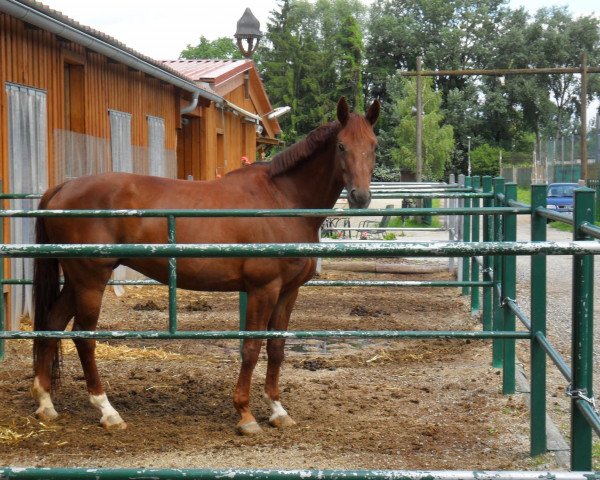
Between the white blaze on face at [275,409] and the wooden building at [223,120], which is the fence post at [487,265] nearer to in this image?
the white blaze on face at [275,409]

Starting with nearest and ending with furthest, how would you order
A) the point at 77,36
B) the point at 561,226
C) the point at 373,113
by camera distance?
the point at 373,113
the point at 77,36
the point at 561,226

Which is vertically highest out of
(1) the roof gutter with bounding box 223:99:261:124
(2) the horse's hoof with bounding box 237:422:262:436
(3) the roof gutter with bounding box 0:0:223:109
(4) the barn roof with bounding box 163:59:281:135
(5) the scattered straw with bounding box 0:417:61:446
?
(4) the barn roof with bounding box 163:59:281:135

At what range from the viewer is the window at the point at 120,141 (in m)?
11.9

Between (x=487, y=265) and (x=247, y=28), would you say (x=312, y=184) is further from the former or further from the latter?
(x=247, y=28)

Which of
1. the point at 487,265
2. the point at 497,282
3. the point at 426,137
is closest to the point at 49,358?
the point at 497,282

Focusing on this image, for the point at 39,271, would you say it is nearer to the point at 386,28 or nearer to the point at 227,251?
the point at 227,251

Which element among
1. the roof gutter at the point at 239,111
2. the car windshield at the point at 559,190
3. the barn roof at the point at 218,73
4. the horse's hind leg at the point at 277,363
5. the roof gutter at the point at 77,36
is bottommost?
the horse's hind leg at the point at 277,363

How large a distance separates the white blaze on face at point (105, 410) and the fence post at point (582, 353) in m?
3.17

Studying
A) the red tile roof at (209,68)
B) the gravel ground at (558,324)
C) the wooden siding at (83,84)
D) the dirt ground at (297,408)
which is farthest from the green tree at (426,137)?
the dirt ground at (297,408)

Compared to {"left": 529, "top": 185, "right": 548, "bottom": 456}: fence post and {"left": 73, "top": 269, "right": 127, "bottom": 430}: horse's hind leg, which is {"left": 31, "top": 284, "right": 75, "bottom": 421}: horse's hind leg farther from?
{"left": 529, "top": 185, "right": 548, "bottom": 456}: fence post

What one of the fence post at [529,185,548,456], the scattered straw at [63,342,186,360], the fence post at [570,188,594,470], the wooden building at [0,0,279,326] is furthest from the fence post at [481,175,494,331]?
the wooden building at [0,0,279,326]

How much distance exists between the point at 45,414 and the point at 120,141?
7.30 metres

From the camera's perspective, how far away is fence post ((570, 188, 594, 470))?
2.51 m

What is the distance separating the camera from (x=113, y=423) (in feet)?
17.2
